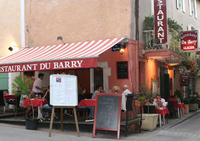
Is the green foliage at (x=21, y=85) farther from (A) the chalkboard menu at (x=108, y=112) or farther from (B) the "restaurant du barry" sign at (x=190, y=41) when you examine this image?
(B) the "restaurant du barry" sign at (x=190, y=41)

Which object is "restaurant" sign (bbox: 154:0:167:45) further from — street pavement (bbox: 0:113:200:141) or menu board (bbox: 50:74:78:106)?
menu board (bbox: 50:74:78:106)

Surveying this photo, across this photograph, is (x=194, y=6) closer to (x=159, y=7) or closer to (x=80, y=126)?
(x=159, y=7)

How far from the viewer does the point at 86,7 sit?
1189 cm

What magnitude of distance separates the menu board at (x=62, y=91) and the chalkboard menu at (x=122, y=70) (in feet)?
8.85

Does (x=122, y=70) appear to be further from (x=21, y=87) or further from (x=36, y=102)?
(x=21, y=87)

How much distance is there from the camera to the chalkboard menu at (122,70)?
10875 millimetres

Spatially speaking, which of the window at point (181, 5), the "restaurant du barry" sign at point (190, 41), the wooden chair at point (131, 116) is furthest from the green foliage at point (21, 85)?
the window at point (181, 5)

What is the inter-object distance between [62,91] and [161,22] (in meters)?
5.10

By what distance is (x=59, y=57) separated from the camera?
31.9 feet

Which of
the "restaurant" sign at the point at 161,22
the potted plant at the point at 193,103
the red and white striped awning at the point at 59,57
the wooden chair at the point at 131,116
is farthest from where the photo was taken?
the potted plant at the point at 193,103

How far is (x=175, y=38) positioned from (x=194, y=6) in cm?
1029

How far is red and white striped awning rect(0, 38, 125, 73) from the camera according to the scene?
910 centimetres

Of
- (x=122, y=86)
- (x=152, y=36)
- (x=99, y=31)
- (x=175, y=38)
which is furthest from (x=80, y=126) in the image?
(x=175, y=38)

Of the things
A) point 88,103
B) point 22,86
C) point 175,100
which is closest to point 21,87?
point 22,86
